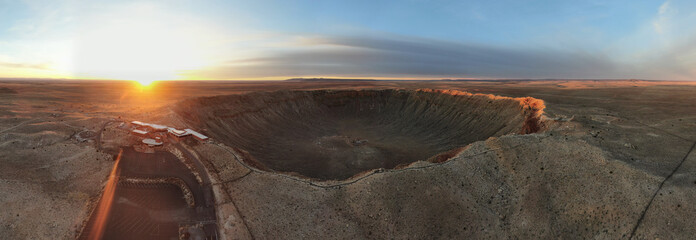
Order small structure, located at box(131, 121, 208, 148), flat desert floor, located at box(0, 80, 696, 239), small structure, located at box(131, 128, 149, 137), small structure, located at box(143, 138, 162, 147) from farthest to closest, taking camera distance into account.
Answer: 1. small structure, located at box(131, 128, 149, 137)
2. small structure, located at box(131, 121, 208, 148)
3. small structure, located at box(143, 138, 162, 147)
4. flat desert floor, located at box(0, 80, 696, 239)

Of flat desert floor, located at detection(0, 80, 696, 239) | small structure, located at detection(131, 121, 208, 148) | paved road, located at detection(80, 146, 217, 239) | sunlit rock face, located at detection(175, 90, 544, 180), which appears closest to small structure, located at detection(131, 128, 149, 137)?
small structure, located at detection(131, 121, 208, 148)

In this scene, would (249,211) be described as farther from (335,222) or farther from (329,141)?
(329,141)

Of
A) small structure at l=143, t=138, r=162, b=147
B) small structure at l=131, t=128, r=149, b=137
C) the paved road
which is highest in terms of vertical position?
small structure at l=131, t=128, r=149, b=137

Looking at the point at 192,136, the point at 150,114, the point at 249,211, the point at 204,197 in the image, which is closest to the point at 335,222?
the point at 249,211

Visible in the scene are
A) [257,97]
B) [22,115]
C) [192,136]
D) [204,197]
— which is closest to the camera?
[204,197]

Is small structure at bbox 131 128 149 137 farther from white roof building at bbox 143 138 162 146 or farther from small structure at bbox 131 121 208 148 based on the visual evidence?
white roof building at bbox 143 138 162 146

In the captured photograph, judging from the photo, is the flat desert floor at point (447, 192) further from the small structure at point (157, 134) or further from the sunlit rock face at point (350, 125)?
the sunlit rock face at point (350, 125)

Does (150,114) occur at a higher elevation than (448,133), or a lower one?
higher

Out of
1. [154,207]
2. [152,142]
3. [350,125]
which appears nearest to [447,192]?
[154,207]

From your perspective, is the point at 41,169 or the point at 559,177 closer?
the point at 559,177

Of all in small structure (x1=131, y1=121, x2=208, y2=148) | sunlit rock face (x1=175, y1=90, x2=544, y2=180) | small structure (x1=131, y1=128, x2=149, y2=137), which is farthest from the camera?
sunlit rock face (x1=175, y1=90, x2=544, y2=180)
